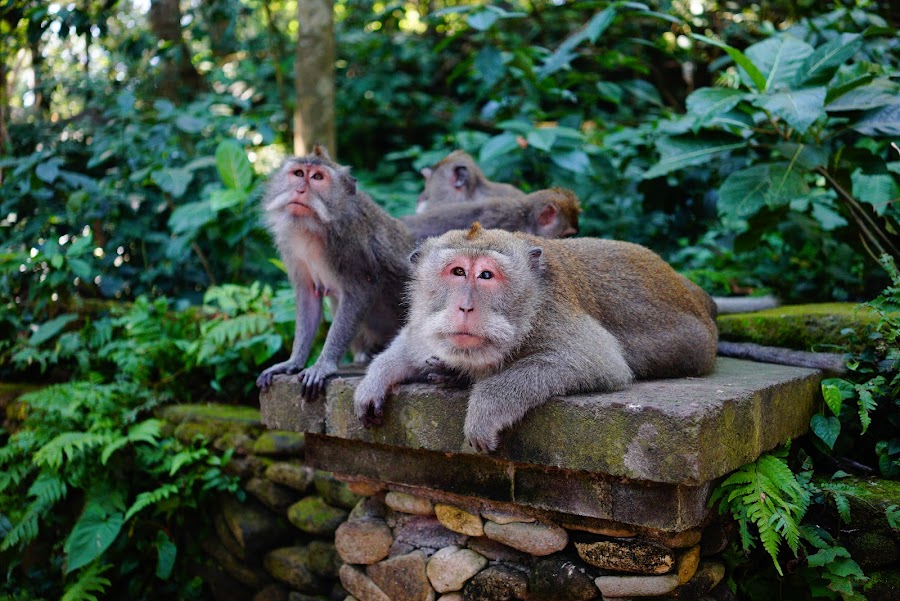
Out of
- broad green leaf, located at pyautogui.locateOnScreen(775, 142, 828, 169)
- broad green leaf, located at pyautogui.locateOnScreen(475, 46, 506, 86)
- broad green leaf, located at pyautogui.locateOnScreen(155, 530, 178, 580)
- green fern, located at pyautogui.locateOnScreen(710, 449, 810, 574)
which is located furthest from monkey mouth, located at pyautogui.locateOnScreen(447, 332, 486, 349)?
broad green leaf, located at pyautogui.locateOnScreen(475, 46, 506, 86)

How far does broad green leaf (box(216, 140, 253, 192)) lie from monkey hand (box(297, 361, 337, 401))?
2981mm

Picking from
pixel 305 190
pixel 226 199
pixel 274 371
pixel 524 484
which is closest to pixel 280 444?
pixel 274 371

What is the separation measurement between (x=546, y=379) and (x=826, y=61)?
2.88 m

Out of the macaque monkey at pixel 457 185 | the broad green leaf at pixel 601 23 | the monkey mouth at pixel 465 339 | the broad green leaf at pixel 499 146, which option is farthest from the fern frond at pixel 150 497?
the broad green leaf at pixel 601 23

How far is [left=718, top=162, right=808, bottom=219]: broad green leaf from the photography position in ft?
14.3

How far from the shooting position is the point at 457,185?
5.81m

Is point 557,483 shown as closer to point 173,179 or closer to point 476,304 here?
point 476,304

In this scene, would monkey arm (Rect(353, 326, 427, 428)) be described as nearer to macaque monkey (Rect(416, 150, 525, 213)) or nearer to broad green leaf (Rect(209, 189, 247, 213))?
macaque monkey (Rect(416, 150, 525, 213))

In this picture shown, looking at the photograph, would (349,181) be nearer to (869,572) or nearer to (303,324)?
(303,324)

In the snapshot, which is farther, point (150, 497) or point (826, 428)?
point (150, 497)

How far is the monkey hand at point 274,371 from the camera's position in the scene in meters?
4.00

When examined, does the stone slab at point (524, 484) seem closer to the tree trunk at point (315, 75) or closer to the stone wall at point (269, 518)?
the stone wall at point (269, 518)

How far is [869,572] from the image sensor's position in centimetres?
304

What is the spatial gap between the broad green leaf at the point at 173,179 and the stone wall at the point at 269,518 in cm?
232
